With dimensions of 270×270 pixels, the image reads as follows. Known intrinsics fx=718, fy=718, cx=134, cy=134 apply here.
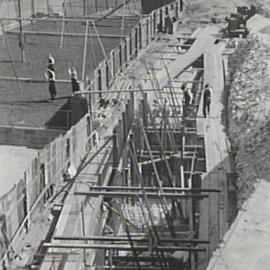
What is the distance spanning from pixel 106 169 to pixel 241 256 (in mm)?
7666

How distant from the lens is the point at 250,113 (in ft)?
57.7

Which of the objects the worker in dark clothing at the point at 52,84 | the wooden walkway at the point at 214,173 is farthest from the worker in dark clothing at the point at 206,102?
the worker in dark clothing at the point at 52,84

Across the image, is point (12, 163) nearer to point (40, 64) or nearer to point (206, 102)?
point (206, 102)

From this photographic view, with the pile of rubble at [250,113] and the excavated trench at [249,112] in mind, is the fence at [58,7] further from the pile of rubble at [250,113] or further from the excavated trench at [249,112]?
the pile of rubble at [250,113]

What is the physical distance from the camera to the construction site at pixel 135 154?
496 inches

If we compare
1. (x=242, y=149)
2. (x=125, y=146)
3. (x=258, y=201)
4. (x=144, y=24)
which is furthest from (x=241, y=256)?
(x=144, y=24)

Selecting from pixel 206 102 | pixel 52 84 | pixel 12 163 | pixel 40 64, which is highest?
pixel 52 84

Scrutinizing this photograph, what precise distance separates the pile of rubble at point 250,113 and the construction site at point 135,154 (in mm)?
50

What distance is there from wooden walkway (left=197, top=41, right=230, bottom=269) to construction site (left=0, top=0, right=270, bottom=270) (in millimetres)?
36

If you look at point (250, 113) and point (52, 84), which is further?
point (52, 84)

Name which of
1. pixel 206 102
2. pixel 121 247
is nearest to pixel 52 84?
pixel 206 102

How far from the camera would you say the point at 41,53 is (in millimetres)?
28875

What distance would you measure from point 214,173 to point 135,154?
2.96 metres

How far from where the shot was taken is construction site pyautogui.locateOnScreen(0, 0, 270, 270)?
12.6 metres
